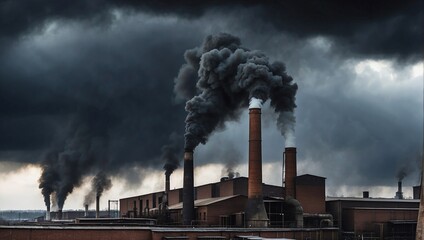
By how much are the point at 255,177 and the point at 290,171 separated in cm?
678

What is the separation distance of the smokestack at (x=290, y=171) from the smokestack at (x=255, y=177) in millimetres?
5883

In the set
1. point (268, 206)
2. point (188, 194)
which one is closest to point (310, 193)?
point (268, 206)

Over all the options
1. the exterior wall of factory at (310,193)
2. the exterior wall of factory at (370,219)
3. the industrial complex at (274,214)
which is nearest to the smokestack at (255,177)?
the industrial complex at (274,214)

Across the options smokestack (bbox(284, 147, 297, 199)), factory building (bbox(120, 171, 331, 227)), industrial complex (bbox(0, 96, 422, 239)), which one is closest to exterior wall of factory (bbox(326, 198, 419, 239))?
industrial complex (bbox(0, 96, 422, 239))

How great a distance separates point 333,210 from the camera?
61.9 meters

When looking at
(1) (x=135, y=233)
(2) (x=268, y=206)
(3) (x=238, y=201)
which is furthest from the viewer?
(3) (x=238, y=201)

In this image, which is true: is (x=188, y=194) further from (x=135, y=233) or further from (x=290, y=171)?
(x=135, y=233)

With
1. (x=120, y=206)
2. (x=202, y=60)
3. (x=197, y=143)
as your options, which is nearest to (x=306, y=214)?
(x=197, y=143)

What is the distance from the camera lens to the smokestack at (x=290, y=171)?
59.4 meters

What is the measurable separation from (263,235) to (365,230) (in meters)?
13.1

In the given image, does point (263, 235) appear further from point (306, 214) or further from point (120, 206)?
point (120, 206)

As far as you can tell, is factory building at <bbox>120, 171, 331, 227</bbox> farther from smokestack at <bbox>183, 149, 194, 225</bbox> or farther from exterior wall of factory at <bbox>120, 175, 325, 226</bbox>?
smokestack at <bbox>183, 149, 194, 225</bbox>

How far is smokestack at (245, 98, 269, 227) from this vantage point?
53375 mm

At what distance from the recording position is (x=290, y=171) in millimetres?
59906
